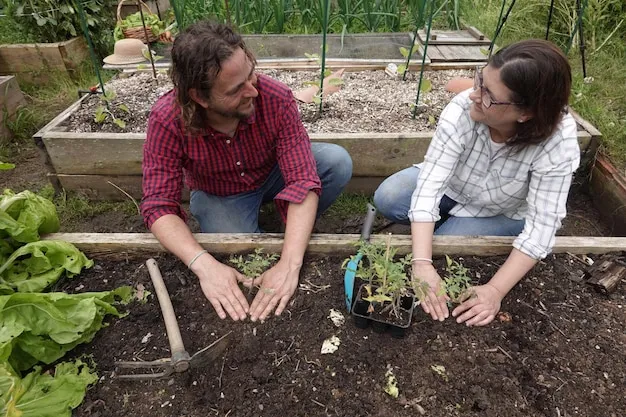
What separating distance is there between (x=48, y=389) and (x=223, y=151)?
1.07 metres

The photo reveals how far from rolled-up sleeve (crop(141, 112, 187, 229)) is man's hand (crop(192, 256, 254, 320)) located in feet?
0.92

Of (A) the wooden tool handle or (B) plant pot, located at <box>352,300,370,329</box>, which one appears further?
(B) plant pot, located at <box>352,300,370,329</box>

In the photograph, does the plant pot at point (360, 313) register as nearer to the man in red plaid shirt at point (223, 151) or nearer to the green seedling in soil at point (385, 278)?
the green seedling in soil at point (385, 278)

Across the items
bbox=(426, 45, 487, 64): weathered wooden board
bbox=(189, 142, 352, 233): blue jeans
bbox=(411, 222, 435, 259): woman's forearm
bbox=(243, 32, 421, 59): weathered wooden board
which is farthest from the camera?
bbox=(243, 32, 421, 59): weathered wooden board

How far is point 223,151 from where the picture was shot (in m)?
1.92

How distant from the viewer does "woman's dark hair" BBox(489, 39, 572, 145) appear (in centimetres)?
137

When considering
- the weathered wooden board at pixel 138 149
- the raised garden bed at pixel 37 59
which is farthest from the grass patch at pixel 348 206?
the raised garden bed at pixel 37 59

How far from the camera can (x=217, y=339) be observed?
4.91ft

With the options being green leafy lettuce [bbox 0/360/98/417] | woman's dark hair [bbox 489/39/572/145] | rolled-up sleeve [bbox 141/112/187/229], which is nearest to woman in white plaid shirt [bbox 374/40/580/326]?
woman's dark hair [bbox 489/39/572/145]

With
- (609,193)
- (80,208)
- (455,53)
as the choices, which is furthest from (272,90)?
(455,53)

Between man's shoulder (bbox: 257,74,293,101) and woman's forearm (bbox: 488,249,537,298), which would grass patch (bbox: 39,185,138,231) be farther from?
woman's forearm (bbox: 488,249,537,298)

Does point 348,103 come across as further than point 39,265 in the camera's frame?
Yes

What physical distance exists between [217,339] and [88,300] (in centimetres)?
44

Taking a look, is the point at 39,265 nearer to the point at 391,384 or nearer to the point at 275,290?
the point at 275,290
